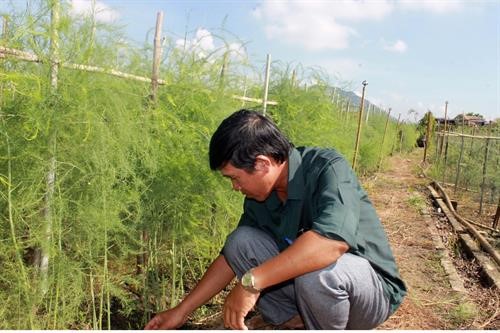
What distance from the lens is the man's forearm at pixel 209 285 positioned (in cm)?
207

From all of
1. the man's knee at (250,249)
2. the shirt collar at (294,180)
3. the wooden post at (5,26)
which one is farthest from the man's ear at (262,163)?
the wooden post at (5,26)

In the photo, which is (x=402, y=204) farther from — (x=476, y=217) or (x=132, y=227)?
(x=132, y=227)

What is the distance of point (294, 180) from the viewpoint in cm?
204

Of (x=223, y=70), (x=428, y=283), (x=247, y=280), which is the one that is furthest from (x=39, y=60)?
(x=428, y=283)

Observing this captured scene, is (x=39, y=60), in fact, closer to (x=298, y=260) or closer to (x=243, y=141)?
(x=243, y=141)

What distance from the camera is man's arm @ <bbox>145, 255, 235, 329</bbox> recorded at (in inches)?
79.3

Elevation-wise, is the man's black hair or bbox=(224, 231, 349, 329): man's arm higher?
the man's black hair

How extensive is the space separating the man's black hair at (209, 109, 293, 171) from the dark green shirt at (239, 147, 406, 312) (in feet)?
0.52

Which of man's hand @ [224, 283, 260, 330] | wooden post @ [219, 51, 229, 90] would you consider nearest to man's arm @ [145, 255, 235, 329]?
man's hand @ [224, 283, 260, 330]

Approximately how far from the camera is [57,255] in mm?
2637

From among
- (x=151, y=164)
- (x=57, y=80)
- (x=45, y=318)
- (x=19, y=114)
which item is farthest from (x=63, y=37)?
(x=45, y=318)

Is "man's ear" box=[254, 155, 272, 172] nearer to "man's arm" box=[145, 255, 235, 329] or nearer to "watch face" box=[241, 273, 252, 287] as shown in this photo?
"watch face" box=[241, 273, 252, 287]

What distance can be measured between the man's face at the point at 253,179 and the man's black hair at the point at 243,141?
2 centimetres

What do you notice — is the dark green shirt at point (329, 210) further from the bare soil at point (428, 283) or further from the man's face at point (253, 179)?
the bare soil at point (428, 283)
